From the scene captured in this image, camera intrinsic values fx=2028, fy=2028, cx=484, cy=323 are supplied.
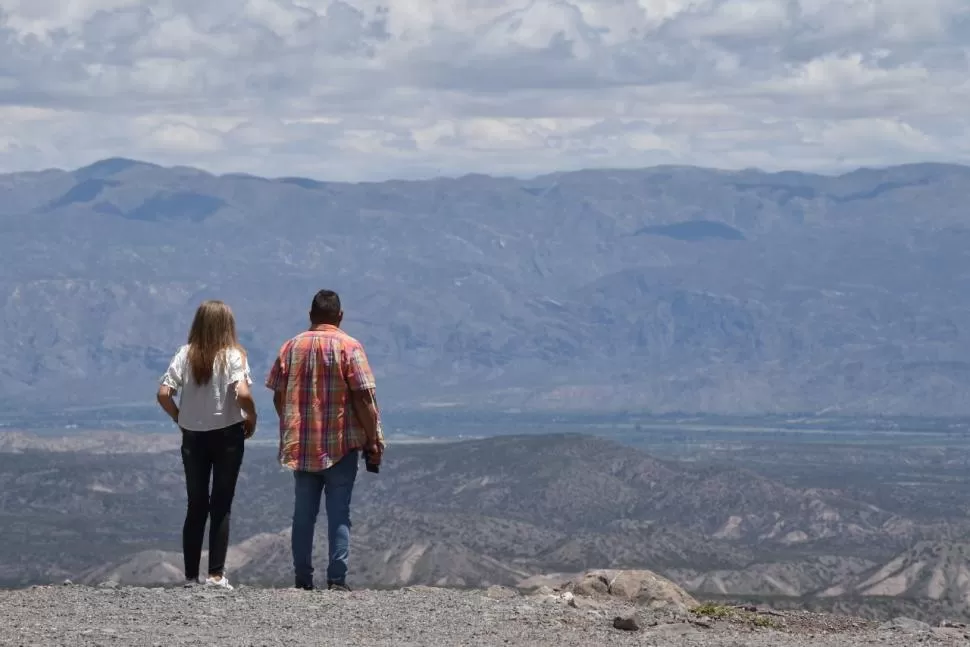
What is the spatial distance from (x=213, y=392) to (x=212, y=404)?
0.36 ft

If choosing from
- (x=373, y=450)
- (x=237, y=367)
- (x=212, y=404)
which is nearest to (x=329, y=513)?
(x=373, y=450)

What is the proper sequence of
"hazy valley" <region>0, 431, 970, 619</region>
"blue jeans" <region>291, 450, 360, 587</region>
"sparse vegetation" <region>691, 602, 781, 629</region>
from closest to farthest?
"sparse vegetation" <region>691, 602, 781, 629</region> < "blue jeans" <region>291, 450, 360, 587</region> < "hazy valley" <region>0, 431, 970, 619</region>

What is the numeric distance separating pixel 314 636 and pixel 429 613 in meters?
1.53

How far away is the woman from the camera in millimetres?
17578

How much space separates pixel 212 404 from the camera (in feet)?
58.0

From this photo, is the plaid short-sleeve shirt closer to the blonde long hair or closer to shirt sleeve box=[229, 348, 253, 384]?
shirt sleeve box=[229, 348, 253, 384]

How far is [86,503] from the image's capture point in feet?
621

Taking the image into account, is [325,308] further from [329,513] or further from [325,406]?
[329,513]

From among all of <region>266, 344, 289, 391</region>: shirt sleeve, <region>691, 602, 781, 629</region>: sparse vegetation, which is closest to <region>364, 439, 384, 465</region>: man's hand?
<region>266, 344, 289, 391</region>: shirt sleeve

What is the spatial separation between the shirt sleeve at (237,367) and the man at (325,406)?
0.35 metres

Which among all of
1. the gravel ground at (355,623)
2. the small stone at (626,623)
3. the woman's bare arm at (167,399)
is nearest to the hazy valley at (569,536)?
the gravel ground at (355,623)

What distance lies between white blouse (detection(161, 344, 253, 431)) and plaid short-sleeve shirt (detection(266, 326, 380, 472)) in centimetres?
40

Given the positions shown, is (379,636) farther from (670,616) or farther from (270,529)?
(270,529)

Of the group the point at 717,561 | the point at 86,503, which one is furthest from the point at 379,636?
the point at 86,503
